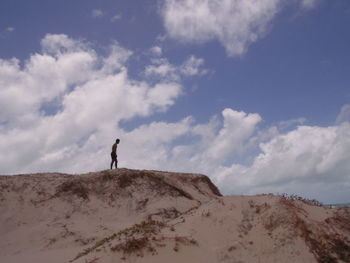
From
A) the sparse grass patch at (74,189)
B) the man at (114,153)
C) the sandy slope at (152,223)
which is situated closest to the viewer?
the sandy slope at (152,223)

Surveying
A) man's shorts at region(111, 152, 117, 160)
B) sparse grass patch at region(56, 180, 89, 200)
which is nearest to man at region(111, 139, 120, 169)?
man's shorts at region(111, 152, 117, 160)

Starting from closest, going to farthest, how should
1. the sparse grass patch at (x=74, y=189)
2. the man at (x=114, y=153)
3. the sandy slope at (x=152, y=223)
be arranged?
the sandy slope at (x=152, y=223) < the sparse grass patch at (x=74, y=189) < the man at (x=114, y=153)

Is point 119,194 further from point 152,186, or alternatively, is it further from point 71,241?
point 71,241

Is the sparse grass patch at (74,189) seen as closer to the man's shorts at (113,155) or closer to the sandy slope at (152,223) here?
the sandy slope at (152,223)

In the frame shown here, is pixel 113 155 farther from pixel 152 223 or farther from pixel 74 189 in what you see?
pixel 152 223

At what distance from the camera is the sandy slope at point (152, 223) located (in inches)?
437

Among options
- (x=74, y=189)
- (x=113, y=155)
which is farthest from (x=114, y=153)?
(x=74, y=189)

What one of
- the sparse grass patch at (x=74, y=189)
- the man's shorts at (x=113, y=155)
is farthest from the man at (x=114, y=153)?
the sparse grass patch at (x=74, y=189)

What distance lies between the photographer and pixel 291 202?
1309 cm

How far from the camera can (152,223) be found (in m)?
12.9

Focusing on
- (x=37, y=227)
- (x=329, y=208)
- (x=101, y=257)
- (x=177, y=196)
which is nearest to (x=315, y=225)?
(x=329, y=208)

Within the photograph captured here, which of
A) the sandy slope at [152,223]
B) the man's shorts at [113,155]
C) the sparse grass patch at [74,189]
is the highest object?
the man's shorts at [113,155]

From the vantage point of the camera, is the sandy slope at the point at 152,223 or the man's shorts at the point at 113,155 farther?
the man's shorts at the point at 113,155

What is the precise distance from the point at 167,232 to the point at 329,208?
617cm
